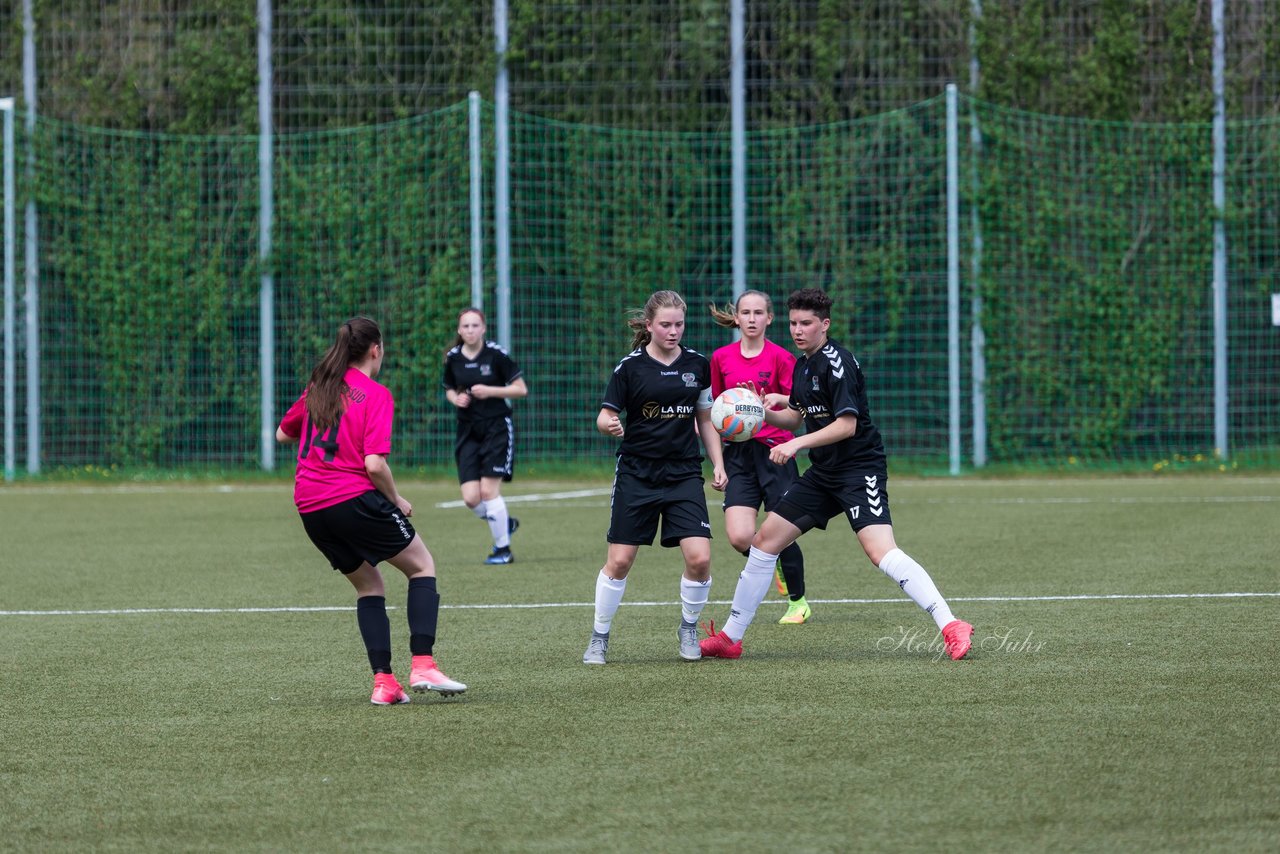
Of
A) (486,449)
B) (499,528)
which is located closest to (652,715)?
(499,528)

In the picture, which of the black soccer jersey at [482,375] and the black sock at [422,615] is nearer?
the black sock at [422,615]

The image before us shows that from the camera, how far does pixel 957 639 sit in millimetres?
7578

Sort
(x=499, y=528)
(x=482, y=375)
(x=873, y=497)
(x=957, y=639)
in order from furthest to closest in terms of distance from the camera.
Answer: (x=482, y=375) → (x=499, y=528) → (x=873, y=497) → (x=957, y=639)

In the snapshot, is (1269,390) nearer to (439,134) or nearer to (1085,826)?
(439,134)

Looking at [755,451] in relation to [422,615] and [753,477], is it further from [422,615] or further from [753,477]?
[422,615]

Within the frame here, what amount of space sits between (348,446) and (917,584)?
263 cm

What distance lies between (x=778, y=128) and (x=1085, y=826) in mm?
18122

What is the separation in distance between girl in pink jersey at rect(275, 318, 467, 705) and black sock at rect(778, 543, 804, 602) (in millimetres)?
2735

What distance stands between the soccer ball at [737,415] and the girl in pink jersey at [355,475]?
1.96 meters

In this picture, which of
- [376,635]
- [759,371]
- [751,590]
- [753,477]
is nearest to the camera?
[376,635]

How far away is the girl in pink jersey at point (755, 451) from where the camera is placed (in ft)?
30.1

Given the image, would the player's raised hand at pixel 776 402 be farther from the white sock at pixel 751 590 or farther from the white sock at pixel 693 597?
the white sock at pixel 693 597

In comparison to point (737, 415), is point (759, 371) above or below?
above

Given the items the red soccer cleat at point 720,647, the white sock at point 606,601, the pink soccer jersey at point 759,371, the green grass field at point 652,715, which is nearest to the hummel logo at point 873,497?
the green grass field at point 652,715
